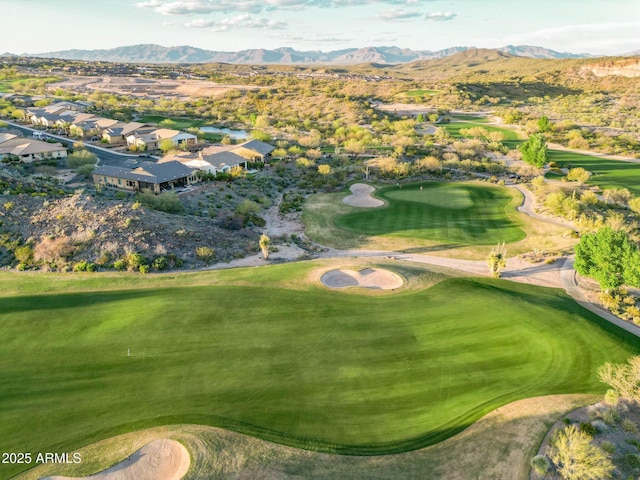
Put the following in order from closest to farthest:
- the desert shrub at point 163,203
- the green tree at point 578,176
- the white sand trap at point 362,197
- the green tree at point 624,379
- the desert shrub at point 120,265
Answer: the green tree at point 624,379 → the desert shrub at point 120,265 → the desert shrub at point 163,203 → the white sand trap at point 362,197 → the green tree at point 578,176

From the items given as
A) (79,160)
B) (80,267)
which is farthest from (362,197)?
(79,160)

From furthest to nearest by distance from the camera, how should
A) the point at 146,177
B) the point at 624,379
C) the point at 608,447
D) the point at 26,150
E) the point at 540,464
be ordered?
the point at 26,150 < the point at 146,177 < the point at 624,379 < the point at 608,447 < the point at 540,464

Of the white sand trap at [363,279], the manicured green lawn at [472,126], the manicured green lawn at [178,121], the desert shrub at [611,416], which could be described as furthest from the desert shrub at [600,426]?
the manicured green lawn at [178,121]

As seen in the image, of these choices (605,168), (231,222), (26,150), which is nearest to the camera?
(231,222)

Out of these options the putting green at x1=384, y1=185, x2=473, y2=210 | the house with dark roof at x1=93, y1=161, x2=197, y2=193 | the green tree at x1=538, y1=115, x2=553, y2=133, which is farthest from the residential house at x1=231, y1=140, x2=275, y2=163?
the green tree at x1=538, y1=115, x2=553, y2=133

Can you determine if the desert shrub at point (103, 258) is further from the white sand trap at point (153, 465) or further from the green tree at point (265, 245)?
the white sand trap at point (153, 465)

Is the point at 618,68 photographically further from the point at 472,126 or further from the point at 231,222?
the point at 231,222

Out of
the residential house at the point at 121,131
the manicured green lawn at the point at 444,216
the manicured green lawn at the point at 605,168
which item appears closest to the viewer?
the manicured green lawn at the point at 444,216
